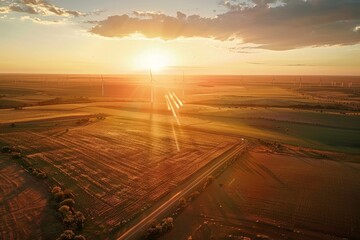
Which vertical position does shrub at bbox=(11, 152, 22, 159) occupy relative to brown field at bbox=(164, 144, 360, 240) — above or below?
above

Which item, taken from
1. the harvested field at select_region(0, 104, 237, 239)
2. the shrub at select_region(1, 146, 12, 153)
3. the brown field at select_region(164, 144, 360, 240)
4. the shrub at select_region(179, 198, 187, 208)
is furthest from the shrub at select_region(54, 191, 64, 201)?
the shrub at select_region(1, 146, 12, 153)

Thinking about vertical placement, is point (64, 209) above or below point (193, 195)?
above

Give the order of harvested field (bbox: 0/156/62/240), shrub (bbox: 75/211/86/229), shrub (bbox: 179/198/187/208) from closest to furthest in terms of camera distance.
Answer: harvested field (bbox: 0/156/62/240), shrub (bbox: 75/211/86/229), shrub (bbox: 179/198/187/208)

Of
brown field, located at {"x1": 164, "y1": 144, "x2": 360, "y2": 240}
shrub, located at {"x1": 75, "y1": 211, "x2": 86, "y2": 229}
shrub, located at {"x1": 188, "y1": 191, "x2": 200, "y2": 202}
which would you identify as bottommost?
brown field, located at {"x1": 164, "y1": 144, "x2": 360, "y2": 240}

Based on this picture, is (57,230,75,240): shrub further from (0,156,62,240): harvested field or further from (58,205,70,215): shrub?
(58,205,70,215): shrub

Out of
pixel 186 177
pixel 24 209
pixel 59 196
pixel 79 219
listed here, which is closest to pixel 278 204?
pixel 186 177

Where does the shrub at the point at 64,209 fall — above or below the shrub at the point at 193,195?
above

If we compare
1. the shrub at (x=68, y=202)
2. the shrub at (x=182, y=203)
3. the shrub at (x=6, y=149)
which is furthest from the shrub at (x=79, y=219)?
the shrub at (x=6, y=149)

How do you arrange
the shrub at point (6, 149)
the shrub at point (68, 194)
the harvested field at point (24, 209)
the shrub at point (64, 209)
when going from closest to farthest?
the harvested field at point (24, 209), the shrub at point (64, 209), the shrub at point (68, 194), the shrub at point (6, 149)

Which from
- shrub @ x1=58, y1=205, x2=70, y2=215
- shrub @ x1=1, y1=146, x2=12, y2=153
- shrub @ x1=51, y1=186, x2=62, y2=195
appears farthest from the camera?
shrub @ x1=1, y1=146, x2=12, y2=153

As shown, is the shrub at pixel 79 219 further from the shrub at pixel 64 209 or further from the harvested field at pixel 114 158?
the shrub at pixel 64 209

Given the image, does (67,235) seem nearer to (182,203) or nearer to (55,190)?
(55,190)
